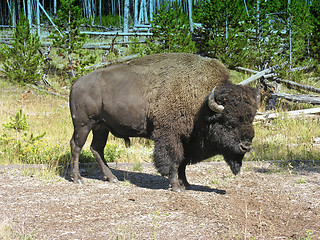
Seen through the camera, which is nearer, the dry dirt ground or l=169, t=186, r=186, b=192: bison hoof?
the dry dirt ground

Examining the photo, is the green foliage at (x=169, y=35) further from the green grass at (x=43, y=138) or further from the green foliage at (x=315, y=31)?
the green foliage at (x=315, y=31)

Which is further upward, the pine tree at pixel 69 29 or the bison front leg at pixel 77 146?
the pine tree at pixel 69 29

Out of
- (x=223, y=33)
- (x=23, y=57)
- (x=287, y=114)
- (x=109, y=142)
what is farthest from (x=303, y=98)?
(x=23, y=57)

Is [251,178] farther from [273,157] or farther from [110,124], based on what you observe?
[110,124]

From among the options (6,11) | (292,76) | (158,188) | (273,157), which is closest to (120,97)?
(158,188)

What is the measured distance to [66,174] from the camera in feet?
22.9

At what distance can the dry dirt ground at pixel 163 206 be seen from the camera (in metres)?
3.83

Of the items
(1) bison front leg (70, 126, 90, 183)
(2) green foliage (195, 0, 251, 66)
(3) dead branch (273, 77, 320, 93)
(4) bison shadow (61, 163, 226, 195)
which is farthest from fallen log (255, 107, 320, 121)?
(1) bison front leg (70, 126, 90, 183)

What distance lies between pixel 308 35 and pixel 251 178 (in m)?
12.6

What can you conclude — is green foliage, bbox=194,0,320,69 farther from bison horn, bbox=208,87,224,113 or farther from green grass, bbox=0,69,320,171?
bison horn, bbox=208,87,224,113

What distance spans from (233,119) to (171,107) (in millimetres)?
1056

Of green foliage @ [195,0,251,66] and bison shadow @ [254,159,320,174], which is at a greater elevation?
green foliage @ [195,0,251,66]

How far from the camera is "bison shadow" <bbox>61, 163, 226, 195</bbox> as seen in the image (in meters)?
6.09

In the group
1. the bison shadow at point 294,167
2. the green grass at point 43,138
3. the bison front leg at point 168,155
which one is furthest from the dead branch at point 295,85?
the bison front leg at point 168,155
